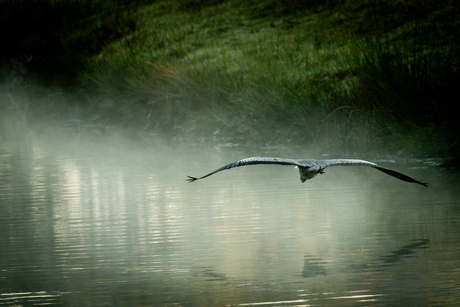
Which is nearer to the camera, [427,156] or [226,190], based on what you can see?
[226,190]

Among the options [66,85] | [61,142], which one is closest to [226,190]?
[61,142]

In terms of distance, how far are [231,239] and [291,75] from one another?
798cm

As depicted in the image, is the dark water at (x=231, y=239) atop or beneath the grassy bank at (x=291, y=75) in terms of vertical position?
beneath

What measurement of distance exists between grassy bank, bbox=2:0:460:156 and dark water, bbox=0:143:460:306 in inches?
41.6

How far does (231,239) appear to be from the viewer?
6805 millimetres

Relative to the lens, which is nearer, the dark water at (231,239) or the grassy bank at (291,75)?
the dark water at (231,239)

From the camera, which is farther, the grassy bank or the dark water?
the grassy bank

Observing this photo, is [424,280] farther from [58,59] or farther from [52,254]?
[58,59]

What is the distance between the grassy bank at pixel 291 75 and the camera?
10.8 metres

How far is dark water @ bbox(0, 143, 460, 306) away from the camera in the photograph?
5.31 metres

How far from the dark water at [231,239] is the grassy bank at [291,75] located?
1.06m

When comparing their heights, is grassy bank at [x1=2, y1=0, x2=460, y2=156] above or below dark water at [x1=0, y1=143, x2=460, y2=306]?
above

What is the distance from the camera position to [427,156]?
10.7 m

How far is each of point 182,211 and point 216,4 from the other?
20.1 meters
